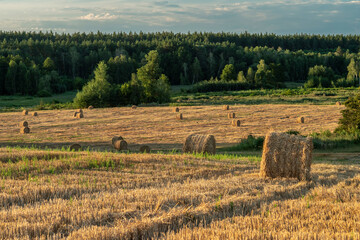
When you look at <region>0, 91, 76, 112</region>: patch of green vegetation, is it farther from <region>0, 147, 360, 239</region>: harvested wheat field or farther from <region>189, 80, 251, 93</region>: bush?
<region>0, 147, 360, 239</region>: harvested wheat field

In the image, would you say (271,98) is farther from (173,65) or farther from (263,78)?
(173,65)

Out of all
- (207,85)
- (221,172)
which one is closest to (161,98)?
(207,85)

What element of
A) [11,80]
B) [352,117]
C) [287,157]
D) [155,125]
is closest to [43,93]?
[11,80]

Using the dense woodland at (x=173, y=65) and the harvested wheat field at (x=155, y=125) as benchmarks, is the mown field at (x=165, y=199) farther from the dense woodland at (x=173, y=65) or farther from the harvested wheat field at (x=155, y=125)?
the dense woodland at (x=173, y=65)

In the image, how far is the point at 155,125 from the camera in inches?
1391

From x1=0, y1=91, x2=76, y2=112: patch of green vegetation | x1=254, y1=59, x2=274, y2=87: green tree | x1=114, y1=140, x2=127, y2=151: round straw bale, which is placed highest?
x1=254, y1=59, x2=274, y2=87: green tree

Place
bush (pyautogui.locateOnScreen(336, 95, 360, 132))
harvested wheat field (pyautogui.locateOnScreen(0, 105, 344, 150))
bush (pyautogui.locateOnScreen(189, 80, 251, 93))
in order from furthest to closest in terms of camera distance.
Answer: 1. bush (pyautogui.locateOnScreen(189, 80, 251, 93))
2. harvested wheat field (pyautogui.locateOnScreen(0, 105, 344, 150))
3. bush (pyautogui.locateOnScreen(336, 95, 360, 132))

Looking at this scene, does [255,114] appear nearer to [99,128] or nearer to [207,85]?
[99,128]

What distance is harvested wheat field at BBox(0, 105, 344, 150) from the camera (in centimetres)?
2819

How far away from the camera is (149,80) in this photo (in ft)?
198

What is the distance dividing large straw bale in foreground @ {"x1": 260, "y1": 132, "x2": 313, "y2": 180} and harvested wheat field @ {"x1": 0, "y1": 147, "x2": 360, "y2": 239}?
0.36 m

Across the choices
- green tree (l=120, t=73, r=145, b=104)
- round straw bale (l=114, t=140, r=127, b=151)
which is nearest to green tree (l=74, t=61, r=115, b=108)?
green tree (l=120, t=73, r=145, b=104)

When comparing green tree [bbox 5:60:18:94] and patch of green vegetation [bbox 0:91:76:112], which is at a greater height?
green tree [bbox 5:60:18:94]

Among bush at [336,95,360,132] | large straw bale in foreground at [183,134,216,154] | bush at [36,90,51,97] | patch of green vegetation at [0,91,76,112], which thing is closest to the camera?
large straw bale in foreground at [183,134,216,154]
